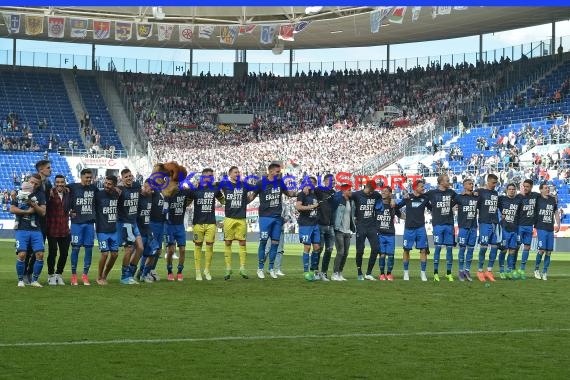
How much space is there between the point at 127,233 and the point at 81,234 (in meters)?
0.80

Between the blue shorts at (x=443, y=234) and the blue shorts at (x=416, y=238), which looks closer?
the blue shorts at (x=416, y=238)

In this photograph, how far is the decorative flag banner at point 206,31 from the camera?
184 feet

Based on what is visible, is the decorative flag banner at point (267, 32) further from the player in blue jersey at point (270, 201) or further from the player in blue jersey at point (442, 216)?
the player in blue jersey at point (270, 201)

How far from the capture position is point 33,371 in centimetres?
870

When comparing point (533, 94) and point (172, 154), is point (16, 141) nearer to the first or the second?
point (172, 154)

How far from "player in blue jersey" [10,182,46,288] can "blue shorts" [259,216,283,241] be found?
4.48 meters

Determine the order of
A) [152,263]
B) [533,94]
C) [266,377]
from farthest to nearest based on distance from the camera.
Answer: [533,94] < [152,263] < [266,377]

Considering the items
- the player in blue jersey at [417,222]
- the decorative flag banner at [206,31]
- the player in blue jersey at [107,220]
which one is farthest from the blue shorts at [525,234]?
the decorative flag banner at [206,31]

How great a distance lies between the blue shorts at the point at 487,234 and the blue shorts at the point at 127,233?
22.9ft

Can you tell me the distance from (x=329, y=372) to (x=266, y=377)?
591 mm

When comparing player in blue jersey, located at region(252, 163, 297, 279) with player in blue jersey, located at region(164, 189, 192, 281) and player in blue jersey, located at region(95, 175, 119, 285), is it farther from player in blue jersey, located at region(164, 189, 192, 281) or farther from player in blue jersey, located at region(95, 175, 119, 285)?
player in blue jersey, located at region(95, 175, 119, 285)

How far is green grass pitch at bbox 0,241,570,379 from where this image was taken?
9.00 metres

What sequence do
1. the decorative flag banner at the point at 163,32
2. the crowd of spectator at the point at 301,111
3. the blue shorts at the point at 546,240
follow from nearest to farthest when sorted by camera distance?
the blue shorts at the point at 546,240 < the decorative flag banner at the point at 163,32 < the crowd of spectator at the point at 301,111

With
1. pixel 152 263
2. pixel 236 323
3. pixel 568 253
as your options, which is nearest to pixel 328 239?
pixel 152 263
